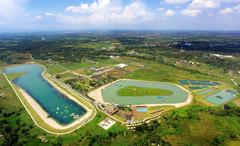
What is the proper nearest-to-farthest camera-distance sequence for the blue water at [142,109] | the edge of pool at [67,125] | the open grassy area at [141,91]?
1. the edge of pool at [67,125]
2. the blue water at [142,109]
3. the open grassy area at [141,91]

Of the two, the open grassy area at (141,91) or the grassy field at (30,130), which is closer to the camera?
the grassy field at (30,130)

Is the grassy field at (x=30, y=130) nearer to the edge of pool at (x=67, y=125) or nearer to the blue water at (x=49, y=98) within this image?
the edge of pool at (x=67, y=125)

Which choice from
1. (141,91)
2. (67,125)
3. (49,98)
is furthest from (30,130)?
(141,91)

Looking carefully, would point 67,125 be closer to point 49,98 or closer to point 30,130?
point 30,130

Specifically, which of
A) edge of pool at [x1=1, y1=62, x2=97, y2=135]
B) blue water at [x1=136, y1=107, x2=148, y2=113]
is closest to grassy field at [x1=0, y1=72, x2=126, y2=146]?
edge of pool at [x1=1, y1=62, x2=97, y2=135]

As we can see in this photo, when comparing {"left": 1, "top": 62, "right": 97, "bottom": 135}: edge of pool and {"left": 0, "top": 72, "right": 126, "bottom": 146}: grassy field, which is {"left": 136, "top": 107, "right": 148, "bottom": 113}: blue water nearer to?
{"left": 0, "top": 72, "right": 126, "bottom": 146}: grassy field

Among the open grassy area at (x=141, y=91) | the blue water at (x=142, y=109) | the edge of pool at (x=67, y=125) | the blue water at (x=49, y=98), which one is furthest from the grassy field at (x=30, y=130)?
the open grassy area at (x=141, y=91)
